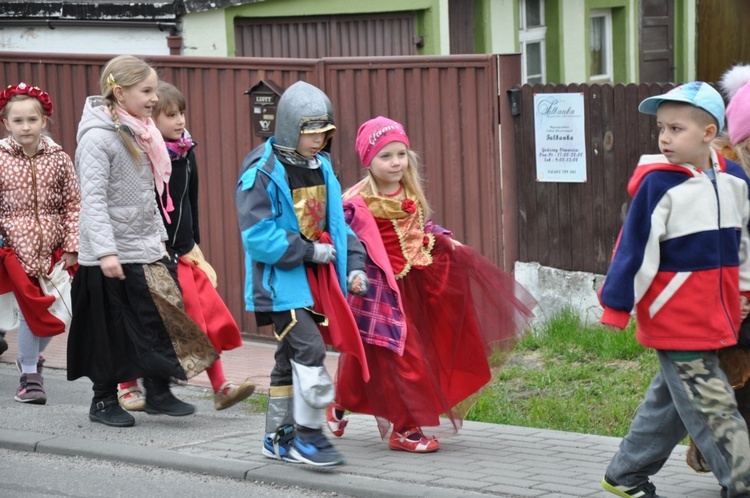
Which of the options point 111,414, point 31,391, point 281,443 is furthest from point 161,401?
point 281,443

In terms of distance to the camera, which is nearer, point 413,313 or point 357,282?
point 357,282

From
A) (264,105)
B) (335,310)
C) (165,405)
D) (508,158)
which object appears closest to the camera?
(335,310)

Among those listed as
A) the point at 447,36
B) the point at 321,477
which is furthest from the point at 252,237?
the point at 447,36

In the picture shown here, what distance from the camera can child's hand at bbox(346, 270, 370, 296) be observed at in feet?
19.6

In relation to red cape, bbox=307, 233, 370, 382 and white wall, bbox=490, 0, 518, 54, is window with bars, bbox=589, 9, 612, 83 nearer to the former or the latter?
white wall, bbox=490, 0, 518, 54

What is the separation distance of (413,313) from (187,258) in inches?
57.0

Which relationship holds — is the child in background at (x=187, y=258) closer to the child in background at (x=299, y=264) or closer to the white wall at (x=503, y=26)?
the child in background at (x=299, y=264)

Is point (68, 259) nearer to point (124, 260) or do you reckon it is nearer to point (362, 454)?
point (124, 260)

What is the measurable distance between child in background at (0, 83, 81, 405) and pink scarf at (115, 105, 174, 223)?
3.18ft

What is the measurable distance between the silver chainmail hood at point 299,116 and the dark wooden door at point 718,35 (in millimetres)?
12669

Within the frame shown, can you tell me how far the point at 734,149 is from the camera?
17.6 feet

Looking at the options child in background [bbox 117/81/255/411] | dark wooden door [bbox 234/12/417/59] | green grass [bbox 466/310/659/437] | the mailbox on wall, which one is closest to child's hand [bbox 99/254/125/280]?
child in background [bbox 117/81/255/411]

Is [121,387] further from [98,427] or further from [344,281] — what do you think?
A: [344,281]

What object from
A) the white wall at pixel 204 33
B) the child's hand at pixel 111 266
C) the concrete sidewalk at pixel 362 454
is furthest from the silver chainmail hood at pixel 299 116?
the white wall at pixel 204 33
